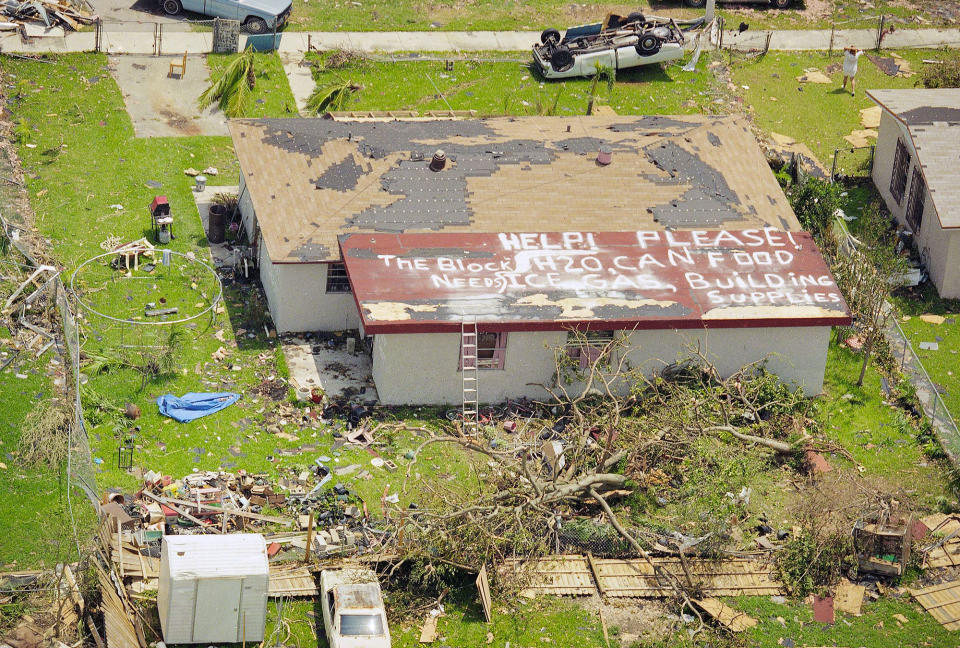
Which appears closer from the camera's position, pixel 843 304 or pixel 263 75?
pixel 843 304

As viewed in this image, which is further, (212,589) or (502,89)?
(502,89)

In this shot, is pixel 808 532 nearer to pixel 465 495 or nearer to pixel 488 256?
pixel 465 495

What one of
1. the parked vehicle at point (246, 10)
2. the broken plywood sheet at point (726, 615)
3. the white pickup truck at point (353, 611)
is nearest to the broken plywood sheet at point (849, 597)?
the broken plywood sheet at point (726, 615)

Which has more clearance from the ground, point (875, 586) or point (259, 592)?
point (259, 592)

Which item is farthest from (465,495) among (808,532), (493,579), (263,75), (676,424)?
(263,75)

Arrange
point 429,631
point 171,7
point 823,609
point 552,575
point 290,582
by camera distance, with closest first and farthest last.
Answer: point 429,631
point 290,582
point 552,575
point 823,609
point 171,7

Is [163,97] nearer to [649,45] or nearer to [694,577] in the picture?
[649,45]

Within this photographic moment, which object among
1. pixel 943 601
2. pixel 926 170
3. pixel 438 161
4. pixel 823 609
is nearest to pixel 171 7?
pixel 438 161
